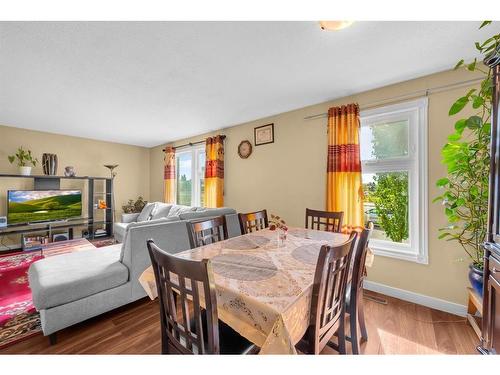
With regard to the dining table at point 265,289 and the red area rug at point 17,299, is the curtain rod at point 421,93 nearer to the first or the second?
the dining table at point 265,289

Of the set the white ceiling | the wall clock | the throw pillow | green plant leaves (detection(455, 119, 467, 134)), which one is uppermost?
the white ceiling

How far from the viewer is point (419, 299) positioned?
2.09 meters

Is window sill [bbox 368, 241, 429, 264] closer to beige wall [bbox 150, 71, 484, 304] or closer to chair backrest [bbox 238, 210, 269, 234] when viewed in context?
beige wall [bbox 150, 71, 484, 304]

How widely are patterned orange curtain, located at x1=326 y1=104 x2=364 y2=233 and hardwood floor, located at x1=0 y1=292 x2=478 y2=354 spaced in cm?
90

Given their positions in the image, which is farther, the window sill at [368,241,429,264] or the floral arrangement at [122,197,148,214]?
the floral arrangement at [122,197,148,214]

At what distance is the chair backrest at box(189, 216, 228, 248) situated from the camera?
158 cm

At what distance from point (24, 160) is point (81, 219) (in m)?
1.43

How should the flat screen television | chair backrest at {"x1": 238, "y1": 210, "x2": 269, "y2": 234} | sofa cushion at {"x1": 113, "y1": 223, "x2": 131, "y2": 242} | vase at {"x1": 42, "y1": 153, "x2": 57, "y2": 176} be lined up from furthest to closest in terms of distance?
sofa cushion at {"x1": 113, "y1": 223, "x2": 131, "y2": 242} → vase at {"x1": 42, "y1": 153, "x2": 57, "y2": 176} → the flat screen television → chair backrest at {"x1": 238, "y1": 210, "x2": 269, "y2": 234}

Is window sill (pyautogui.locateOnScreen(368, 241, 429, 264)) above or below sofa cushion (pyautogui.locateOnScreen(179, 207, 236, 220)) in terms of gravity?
below

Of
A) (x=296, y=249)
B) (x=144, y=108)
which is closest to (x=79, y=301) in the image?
(x=296, y=249)

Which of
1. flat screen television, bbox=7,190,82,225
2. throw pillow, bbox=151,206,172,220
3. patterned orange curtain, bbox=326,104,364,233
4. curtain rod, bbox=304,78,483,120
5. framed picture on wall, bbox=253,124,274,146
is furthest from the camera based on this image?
throw pillow, bbox=151,206,172,220

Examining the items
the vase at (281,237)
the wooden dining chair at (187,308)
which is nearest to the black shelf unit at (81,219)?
the vase at (281,237)

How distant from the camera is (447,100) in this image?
6.48 feet

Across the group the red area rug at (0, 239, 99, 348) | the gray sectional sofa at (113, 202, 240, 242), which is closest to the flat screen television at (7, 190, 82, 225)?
the red area rug at (0, 239, 99, 348)
